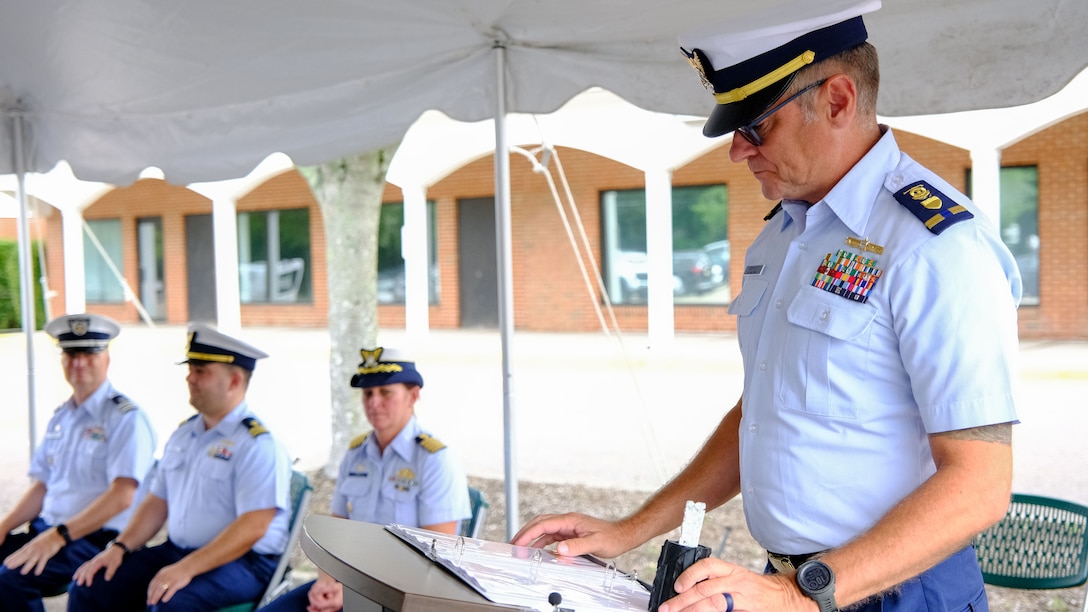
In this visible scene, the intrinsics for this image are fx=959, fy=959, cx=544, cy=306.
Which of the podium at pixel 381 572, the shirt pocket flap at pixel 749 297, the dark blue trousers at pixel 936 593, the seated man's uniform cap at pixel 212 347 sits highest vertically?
the shirt pocket flap at pixel 749 297

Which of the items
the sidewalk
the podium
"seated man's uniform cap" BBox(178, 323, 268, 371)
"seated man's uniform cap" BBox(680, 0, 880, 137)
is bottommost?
the sidewalk

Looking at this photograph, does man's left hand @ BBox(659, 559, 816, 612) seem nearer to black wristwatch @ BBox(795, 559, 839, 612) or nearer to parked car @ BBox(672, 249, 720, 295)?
black wristwatch @ BBox(795, 559, 839, 612)

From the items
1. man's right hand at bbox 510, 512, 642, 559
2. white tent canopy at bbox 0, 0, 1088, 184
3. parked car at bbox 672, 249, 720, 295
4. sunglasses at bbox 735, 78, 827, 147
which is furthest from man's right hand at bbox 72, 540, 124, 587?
parked car at bbox 672, 249, 720, 295

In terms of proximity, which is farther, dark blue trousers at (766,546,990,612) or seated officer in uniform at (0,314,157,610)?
seated officer in uniform at (0,314,157,610)

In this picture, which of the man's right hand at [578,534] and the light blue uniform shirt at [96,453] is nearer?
the man's right hand at [578,534]

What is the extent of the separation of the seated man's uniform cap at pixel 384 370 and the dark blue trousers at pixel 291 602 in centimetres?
76

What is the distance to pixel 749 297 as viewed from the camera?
1.68 meters

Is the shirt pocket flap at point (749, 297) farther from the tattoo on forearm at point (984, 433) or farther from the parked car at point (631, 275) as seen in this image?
the parked car at point (631, 275)

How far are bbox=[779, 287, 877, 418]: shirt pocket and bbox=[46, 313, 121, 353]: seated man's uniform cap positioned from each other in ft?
12.3

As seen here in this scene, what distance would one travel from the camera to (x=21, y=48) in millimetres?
3855

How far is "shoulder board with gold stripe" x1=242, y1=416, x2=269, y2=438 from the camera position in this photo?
143 inches

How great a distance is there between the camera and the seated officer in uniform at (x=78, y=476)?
3.81 meters

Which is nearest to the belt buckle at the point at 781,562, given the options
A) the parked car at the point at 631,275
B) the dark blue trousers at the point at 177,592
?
the dark blue trousers at the point at 177,592

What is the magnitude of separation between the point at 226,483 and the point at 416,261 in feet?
43.5
